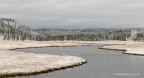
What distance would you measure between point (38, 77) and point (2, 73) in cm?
582

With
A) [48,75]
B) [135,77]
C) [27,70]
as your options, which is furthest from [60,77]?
[135,77]

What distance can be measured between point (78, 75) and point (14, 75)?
33.8ft

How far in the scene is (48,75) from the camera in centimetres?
5072

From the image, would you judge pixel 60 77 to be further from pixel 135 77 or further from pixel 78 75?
pixel 135 77

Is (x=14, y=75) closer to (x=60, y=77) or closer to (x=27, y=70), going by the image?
(x=27, y=70)

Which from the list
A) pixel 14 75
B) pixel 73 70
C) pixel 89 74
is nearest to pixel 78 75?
pixel 89 74

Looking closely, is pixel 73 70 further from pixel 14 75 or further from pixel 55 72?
pixel 14 75

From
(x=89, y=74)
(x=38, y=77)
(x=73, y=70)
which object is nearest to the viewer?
(x=38, y=77)

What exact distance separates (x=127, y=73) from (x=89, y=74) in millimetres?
6868

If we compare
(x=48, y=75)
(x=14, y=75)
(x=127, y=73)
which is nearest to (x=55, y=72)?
(x=48, y=75)

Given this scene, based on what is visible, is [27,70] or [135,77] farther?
[27,70]

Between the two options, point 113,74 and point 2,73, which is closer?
point 2,73

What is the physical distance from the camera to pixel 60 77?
48812 millimetres

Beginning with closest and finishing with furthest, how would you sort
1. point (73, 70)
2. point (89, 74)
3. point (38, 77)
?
1. point (38, 77)
2. point (89, 74)
3. point (73, 70)
